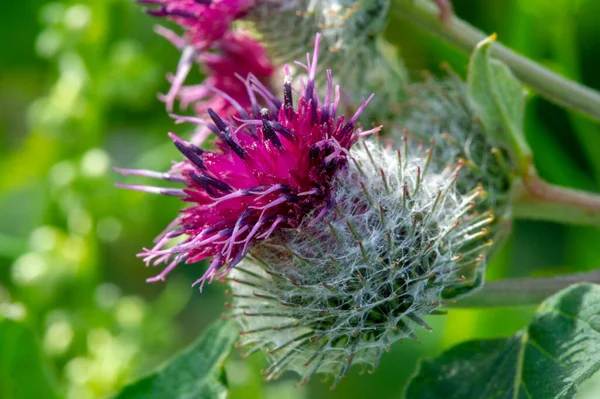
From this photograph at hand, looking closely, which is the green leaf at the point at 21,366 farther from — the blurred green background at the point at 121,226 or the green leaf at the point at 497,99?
the green leaf at the point at 497,99

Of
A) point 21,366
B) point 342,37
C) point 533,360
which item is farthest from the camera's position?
point 21,366

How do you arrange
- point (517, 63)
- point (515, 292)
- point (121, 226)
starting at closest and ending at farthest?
point (515, 292), point (517, 63), point (121, 226)

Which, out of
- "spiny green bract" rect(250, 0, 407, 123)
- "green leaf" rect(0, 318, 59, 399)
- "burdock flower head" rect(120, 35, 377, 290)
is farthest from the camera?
"green leaf" rect(0, 318, 59, 399)

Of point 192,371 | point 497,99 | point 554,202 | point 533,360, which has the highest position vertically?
point 497,99

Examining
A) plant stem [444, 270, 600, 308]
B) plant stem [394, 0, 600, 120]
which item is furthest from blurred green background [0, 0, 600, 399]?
plant stem [394, 0, 600, 120]

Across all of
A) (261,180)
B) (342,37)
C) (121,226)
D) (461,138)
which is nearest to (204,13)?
(342,37)

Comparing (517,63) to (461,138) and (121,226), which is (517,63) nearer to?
(461,138)

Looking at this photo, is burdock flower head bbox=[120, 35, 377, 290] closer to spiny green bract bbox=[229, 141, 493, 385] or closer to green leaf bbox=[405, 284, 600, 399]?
spiny green bract bbox=[229, 141, 493, 385]

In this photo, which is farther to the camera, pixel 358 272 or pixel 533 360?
pixel 533 360
